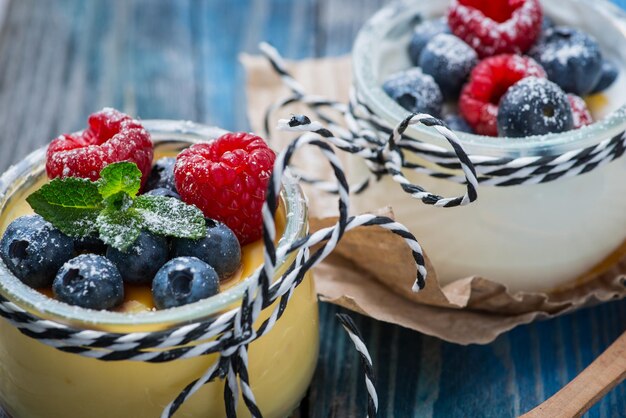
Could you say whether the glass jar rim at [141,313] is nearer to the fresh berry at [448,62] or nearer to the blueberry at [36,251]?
the blueberry at [36,251]

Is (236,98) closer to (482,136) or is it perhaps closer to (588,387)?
(482,136)

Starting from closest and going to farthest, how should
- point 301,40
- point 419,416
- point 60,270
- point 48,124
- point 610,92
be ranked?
point 60,270, point 419,416, point 610,92, point 48,124, point 301,40

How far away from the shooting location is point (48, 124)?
5.08 ft

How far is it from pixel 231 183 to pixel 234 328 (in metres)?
0.16

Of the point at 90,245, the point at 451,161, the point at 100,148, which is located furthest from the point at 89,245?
the point at 451,161

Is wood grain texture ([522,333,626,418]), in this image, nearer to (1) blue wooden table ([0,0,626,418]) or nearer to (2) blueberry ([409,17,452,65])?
(1) blue wooden table ([0,0,626,418])

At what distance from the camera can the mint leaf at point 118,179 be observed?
0.91m

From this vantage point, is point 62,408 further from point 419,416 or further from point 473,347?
point 473,347

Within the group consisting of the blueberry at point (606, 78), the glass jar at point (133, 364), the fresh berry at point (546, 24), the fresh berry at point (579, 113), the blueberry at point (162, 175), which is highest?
the fresh berry at point (546, 24)

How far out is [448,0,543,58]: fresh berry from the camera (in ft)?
3.99

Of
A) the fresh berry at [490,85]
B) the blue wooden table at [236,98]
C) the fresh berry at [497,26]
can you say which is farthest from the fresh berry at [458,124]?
the blue wooden table at [236,98]

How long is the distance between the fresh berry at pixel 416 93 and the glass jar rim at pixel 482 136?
2 centimetres

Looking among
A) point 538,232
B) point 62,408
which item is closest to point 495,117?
point 538,232

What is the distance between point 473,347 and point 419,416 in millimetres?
144
